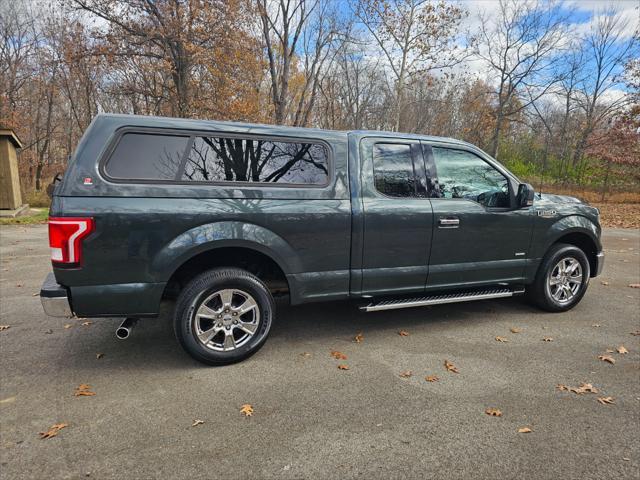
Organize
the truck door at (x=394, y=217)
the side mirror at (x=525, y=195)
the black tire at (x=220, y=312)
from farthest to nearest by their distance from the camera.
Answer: the side mirror at (x=525, y=195)
the truck door at (x=394, y=217)
the black tire at (x=220, y=312)

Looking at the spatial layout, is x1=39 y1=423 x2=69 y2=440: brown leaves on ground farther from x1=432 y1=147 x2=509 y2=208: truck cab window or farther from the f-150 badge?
the f-150 badge

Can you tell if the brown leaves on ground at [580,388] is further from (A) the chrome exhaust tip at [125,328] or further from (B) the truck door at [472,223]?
(A) the chrome exhaust tip at [125,328]

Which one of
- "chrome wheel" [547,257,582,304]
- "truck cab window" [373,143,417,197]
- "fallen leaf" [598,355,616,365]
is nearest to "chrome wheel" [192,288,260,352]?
"truck cab window" [373,143,417,197]

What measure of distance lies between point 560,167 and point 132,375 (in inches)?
1324

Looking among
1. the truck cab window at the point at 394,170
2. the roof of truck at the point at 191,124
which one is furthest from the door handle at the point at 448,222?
the roof of truck at the point at 191,124

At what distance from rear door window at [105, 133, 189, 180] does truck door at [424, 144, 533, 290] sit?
8.02ft

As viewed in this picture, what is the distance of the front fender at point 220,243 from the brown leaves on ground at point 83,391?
3.22ft

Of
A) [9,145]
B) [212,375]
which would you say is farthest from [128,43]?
[212,375]

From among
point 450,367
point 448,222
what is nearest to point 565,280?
point 448,222

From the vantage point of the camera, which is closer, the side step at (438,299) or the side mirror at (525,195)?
the side step at (438,299)

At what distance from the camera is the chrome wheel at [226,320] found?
3.29 meters

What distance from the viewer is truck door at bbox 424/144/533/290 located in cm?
402

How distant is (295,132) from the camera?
3592mm

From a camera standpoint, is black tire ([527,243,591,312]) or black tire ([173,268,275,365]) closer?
black tire ([173,268,275,365])
